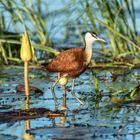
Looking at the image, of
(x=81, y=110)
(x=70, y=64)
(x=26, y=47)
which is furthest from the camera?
(x=70, y=64)

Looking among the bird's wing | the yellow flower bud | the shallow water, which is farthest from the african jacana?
the yellow flower bud

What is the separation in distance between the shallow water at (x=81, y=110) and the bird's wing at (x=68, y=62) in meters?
0.37

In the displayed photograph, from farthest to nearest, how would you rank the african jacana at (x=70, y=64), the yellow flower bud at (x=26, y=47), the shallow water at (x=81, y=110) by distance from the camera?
1. the african jacana at (x=70, y=64)
2. the yellow flower bud at (x=26, y=47)
3. the shallow water at (x=81, y=110)

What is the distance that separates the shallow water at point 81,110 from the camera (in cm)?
786

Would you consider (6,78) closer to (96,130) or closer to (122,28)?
(122,28)

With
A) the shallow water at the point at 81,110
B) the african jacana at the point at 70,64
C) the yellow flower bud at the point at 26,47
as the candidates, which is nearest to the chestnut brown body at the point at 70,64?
the african jacana at the point at 70,64

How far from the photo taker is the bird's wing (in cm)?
1028

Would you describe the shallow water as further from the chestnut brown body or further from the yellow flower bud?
the yellow flower bud

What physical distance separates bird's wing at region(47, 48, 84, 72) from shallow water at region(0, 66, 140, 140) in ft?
1.21

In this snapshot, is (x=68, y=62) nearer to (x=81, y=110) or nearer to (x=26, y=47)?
(x=26, y=47)

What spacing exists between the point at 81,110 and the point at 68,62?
130 centimetres

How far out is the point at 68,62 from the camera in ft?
33.9

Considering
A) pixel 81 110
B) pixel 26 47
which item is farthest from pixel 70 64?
pixel 81 110

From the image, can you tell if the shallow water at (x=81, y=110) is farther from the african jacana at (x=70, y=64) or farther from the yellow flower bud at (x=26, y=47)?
the yellow flower bud at (x=26, y=47)
